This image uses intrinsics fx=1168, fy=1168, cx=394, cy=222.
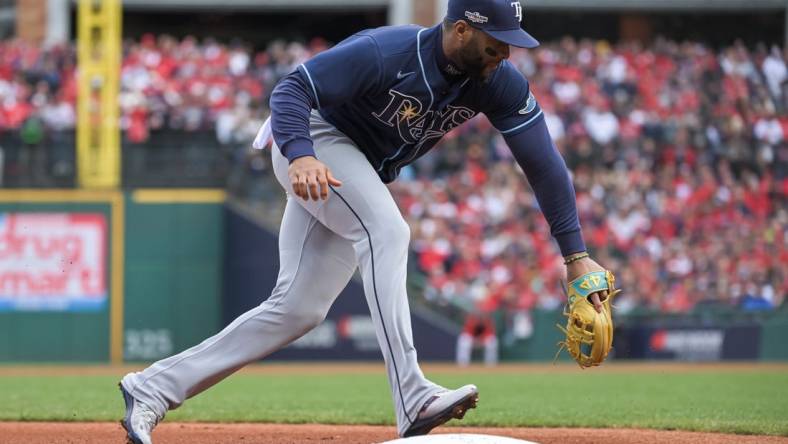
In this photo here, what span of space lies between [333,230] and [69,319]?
37.9ft

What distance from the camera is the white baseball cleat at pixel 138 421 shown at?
168 inches

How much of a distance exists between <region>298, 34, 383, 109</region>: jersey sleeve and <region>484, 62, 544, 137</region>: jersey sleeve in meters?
0.46

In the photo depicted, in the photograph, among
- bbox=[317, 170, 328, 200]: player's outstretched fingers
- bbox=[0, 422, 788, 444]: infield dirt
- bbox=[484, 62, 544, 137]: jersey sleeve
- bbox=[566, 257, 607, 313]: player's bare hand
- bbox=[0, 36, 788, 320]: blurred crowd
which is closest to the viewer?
bbox=[317, 170, 328, 200]: player's outstretched fingers

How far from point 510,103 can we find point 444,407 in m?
1.15

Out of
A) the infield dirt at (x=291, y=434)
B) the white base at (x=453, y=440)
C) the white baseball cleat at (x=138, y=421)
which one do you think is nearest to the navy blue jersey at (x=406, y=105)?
the white base at (x=453, y=440)

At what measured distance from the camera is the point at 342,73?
13.4 feet

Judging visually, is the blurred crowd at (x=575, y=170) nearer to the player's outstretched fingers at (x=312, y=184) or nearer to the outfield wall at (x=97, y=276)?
the outfield wall at (x=97, y=276)

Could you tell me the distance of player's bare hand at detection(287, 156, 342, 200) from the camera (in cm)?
387

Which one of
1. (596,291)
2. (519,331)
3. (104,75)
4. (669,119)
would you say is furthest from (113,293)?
(596,291)

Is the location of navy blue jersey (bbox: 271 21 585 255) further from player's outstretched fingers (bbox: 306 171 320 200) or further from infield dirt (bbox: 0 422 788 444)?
infield dirt (bbox: 0 422 788 444)

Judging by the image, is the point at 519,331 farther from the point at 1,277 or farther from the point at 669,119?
the point at 1,277

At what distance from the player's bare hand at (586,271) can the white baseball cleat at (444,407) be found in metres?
0.61

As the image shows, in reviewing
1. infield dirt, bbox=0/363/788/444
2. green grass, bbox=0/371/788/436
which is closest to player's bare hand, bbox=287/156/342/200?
infield dirt, bbox=0/363/788/444

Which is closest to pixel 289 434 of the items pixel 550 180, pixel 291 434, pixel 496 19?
pixel 291 434
